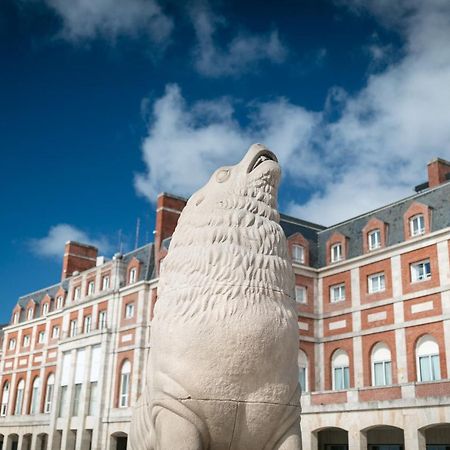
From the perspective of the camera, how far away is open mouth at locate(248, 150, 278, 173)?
6.88m

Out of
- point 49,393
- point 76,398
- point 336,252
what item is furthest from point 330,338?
point 49,393

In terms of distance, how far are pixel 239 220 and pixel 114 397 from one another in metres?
32.7

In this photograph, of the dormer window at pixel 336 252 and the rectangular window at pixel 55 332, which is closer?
the dormer window at pixel 336 252

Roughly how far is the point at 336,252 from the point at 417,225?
5.71 metres

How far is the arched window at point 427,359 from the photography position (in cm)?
2583

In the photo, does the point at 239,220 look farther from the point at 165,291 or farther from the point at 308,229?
the point at 308,229

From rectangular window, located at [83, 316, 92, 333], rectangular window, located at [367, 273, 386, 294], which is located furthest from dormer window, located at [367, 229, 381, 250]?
rectangular window, located at [83, 316, 92, 333]

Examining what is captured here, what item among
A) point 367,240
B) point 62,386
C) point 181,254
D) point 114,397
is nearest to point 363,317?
point 367,240

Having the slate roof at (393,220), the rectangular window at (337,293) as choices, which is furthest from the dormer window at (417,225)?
the rectangular window at (337,293)

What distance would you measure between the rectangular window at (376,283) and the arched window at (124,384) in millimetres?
15286

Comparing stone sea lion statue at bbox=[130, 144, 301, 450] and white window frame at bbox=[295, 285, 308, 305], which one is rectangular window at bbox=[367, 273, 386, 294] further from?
stone sea lion statue at bbox=[130, 144, 301, 450]

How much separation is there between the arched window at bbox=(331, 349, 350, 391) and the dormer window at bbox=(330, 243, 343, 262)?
4982mm

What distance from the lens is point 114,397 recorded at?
36.8 metres

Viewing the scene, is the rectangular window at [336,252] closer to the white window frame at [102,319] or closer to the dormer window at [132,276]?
the dormer window at [132,276]
